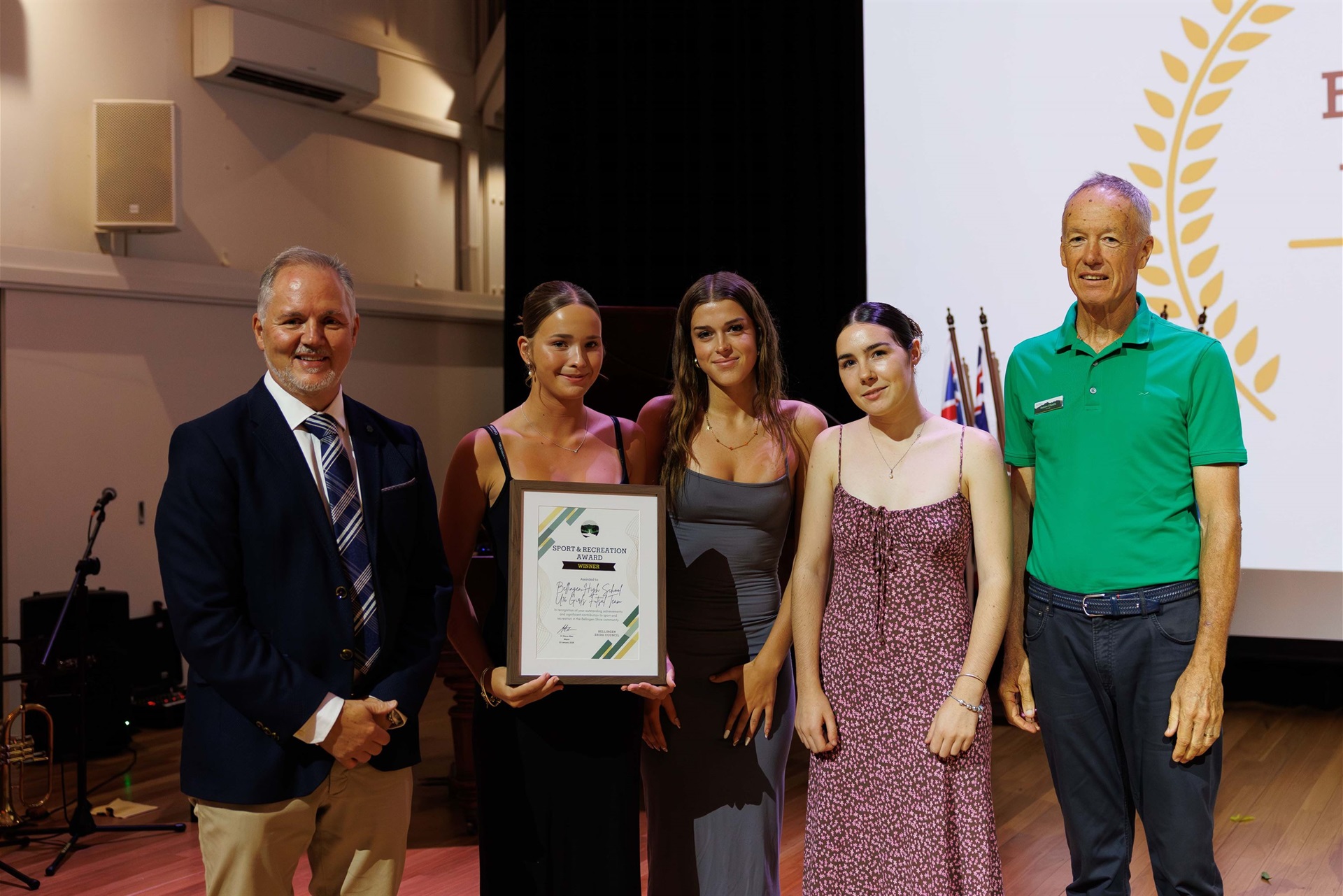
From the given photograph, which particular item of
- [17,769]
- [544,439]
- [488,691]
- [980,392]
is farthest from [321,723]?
[980,392]

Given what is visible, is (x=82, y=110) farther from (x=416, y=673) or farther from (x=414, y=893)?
(x=416, y=673)

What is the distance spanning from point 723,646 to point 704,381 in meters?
0.57

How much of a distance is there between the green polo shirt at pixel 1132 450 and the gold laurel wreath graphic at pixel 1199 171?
2.15 meters

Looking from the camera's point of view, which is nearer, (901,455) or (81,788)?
(901,455)

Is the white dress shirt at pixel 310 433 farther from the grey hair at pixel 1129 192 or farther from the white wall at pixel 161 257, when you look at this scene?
the white wall at pixel 161 257

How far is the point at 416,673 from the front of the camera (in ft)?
6.17

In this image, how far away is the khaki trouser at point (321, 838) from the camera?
1745 millimetres

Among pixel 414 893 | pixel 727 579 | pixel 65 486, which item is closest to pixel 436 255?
pixel 65 486

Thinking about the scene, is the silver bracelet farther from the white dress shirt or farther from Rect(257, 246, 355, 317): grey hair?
Rect(257, 246, 355, 317): grey hair

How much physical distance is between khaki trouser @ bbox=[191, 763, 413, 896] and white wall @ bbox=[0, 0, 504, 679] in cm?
455

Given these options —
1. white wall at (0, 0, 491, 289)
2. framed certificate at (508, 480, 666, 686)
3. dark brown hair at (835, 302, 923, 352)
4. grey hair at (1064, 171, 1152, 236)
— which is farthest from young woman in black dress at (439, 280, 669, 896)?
white wall at (0, 0, 491, 289)

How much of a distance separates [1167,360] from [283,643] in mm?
1615

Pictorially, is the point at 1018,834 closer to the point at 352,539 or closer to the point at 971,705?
the point at 971,705

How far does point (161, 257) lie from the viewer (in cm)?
607
